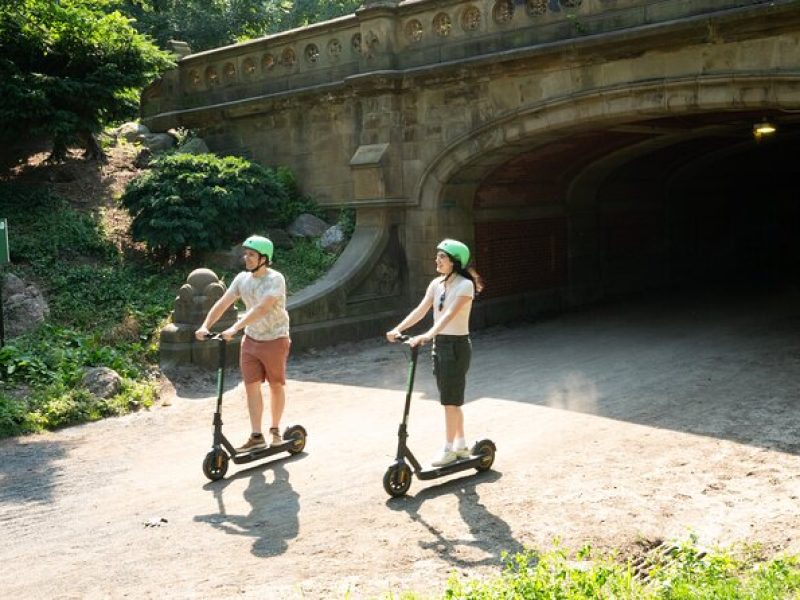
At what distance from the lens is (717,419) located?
28.5ft

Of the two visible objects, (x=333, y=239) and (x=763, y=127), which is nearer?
(x=763, y=127)

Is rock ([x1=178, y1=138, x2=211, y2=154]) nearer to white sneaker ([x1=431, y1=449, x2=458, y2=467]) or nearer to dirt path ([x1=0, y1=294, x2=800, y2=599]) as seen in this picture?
dirt path ([x1=0, y1=294, x2=800, y2=599])

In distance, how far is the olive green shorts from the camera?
6945mm

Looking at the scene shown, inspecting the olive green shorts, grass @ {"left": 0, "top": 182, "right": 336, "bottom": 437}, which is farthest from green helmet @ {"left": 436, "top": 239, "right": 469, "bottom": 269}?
grass @ {"left": 0, "top": 182, "right": 336, "bottom": 437}

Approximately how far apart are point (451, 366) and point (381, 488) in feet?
3.60

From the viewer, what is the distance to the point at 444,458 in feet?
23.1

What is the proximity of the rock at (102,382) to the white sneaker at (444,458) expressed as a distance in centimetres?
456

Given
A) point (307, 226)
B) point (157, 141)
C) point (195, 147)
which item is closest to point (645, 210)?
point (307, 226)

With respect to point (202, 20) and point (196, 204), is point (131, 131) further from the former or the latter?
point (202, 20)

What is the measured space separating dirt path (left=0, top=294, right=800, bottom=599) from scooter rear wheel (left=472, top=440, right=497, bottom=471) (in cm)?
8

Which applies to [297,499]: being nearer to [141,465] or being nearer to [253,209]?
[141,465]

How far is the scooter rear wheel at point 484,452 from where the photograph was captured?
720 centimetres

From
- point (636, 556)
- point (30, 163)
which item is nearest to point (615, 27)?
point (636, 556)

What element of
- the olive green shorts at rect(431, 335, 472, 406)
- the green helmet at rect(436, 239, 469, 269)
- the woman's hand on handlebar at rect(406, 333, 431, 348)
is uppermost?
the green helmet at rect(436, 239, 469, 269)
